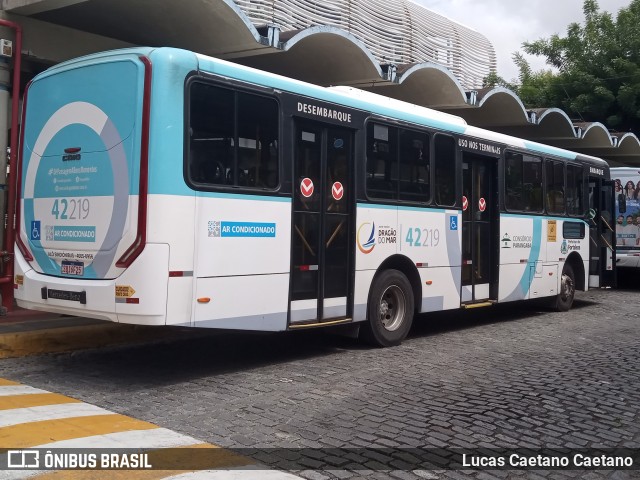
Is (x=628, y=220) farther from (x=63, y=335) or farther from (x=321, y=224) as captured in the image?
(x=63, y=335)

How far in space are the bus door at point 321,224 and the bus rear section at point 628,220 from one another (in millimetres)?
11654

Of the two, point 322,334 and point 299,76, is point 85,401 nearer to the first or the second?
point 322,334

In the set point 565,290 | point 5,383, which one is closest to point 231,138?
point 5,383

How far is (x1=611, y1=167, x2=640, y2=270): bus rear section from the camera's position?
57.9ft

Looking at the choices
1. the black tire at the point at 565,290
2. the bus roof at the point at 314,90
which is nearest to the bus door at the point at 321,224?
the bus roof at the point at 314,90

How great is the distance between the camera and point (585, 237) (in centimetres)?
1395

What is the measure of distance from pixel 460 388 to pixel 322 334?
3401 millimetres

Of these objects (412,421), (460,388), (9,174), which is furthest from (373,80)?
(412,421)

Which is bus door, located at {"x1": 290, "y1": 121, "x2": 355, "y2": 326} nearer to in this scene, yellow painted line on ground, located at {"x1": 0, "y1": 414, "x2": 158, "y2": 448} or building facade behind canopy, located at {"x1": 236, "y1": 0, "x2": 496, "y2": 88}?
yellow painted line on ground, located at {"x1": 0, "y1": 414, "x2": 158, "y2": 448}

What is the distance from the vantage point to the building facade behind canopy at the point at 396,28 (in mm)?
19766

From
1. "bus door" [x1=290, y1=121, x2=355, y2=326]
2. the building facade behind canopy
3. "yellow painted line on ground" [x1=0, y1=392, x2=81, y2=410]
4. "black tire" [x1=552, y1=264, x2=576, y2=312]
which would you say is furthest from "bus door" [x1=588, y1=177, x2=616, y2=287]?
"yellow painted line on ground" [x1=0, y1=392, x2=81, y2=410]

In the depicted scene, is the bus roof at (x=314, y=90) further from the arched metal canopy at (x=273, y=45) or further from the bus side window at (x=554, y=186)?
the arched metal canopy at (x=273, y=45)

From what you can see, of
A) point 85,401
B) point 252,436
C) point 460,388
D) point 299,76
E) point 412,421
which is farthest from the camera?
point 299,76

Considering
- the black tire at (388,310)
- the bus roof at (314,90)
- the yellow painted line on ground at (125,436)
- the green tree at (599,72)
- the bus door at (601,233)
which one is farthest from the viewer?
the green tree at (599,72)
